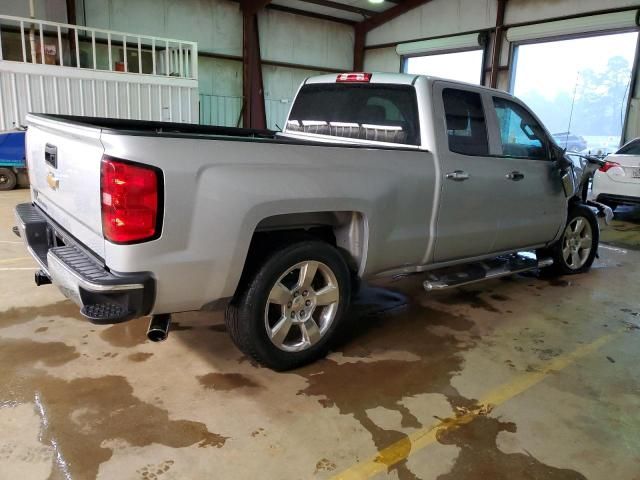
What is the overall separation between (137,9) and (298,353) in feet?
40.5

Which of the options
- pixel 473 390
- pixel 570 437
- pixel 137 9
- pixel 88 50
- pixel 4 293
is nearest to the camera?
pixel 570 437

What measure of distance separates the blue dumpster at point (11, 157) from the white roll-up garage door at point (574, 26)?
1149 cm

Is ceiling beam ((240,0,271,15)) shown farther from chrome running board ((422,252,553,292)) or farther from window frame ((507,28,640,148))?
chrome running board ((422,252,553,292))

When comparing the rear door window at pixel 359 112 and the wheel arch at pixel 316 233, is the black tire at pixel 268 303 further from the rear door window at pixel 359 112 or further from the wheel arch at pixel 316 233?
the rear door window at pixel 359 112

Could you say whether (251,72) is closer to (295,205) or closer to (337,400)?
(295,205)

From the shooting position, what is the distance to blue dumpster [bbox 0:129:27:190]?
8.84 m

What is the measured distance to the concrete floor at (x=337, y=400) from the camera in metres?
2.21

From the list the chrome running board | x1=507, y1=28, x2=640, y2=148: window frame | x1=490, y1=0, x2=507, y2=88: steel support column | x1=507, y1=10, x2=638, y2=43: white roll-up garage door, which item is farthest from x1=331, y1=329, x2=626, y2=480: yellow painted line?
x1=490, y1=0, x2=507, y2=88: steel support column

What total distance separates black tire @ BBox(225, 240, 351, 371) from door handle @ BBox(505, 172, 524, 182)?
1.72 meters

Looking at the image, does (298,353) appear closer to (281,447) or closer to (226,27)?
(281,447)

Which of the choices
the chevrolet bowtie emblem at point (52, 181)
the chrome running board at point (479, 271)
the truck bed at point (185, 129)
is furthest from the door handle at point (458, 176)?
the chevrolet bowtie emblem at point (52, 181)

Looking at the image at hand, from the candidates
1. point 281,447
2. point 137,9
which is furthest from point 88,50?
point 281,447

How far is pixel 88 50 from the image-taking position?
11.7 metres

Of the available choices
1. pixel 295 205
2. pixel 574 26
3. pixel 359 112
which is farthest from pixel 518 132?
pixel 574 26
